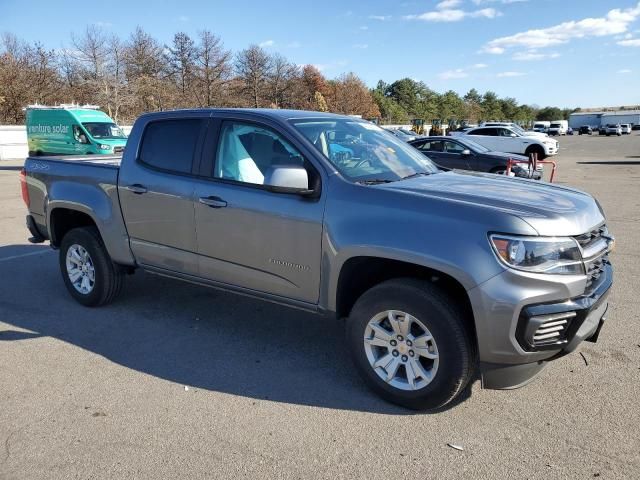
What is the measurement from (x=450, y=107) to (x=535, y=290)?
95.1m

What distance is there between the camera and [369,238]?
3.23m

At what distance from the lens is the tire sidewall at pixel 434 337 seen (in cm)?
303

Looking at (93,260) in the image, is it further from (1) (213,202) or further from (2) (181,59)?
(2) (181,59)

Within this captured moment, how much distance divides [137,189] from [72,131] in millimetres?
18110

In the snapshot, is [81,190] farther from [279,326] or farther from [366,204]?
[366,204]

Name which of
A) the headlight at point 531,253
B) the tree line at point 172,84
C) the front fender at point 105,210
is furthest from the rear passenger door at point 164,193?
the tree line at point 172,84

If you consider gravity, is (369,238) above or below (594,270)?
above

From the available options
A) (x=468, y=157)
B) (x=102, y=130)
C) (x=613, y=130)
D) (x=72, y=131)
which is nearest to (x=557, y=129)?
(x=613, y=130)

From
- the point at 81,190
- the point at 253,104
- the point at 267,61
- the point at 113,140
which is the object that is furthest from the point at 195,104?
the point at 81,190

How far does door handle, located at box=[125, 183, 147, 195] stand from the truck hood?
2.17 m

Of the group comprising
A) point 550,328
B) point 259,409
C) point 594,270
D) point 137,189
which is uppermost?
point 137,189

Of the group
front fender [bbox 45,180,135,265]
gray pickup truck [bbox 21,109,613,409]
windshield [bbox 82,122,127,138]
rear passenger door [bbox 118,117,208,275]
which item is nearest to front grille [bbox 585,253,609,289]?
gray pickup truck [bbox 21,109,613,409]

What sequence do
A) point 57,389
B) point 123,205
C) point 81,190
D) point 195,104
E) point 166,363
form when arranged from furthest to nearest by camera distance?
point 195,104
point 81,190
point 123,205
point 166,363
point 57,389

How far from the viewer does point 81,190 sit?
16.3 feet
